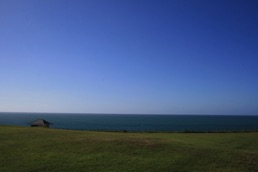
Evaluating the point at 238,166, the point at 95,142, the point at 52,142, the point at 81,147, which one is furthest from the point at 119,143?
the point at 238,166

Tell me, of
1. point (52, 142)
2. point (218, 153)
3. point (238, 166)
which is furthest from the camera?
point (52, 142)

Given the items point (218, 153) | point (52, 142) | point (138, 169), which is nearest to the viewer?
point (138, 169)

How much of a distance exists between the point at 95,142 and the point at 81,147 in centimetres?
253

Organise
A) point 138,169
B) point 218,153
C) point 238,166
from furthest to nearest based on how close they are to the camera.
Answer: point 218,153, point 238,166, point 138,169

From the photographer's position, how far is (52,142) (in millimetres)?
25688

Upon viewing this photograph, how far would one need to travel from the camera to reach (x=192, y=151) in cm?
2328

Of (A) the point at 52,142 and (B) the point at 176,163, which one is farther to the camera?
(A) the point at 52,142

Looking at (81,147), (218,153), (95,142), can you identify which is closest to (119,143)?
(95,142)

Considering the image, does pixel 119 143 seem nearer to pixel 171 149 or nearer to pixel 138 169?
pixel 171 149

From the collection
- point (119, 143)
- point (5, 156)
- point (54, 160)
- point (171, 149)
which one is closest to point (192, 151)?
point (171, 149)

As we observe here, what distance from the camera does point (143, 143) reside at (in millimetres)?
26109

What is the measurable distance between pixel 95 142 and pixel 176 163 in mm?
9636

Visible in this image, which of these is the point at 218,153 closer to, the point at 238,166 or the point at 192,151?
the point at 192,151

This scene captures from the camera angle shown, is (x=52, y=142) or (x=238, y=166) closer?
(x=238, y=166)
